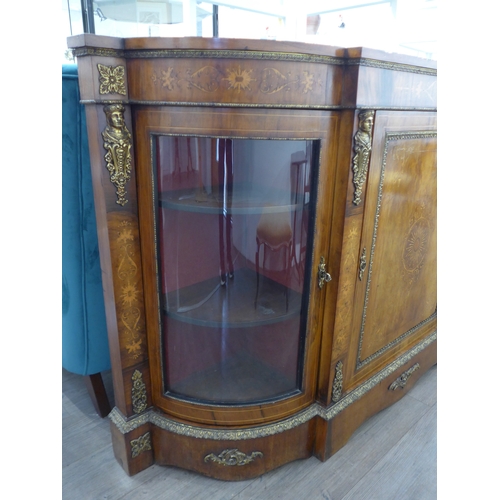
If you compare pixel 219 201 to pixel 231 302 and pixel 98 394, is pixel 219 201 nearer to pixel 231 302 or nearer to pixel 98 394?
pixel 231 302

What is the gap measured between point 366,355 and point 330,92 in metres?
0.63

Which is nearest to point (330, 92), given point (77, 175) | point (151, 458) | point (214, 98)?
point (214, 98)

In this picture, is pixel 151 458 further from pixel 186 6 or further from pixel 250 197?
pixel 186 6

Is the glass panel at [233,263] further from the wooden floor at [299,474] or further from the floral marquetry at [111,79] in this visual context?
the wooden floor at [299,474]

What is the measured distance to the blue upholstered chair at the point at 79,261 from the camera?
0.81m

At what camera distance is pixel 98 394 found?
42.3 inches

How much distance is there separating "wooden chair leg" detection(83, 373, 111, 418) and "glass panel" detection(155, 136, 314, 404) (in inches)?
12.1

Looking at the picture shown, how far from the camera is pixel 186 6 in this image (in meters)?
1.85

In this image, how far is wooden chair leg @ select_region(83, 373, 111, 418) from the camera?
1056 millimetres

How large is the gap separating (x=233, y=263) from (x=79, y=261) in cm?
36

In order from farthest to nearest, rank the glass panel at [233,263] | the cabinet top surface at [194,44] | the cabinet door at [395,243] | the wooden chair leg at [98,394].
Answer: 1. the wooden chair leg at [98,394]
2. the cabinet door at [395,243]
3. the glass panel at [233,263]
4. the cabinet top surface at [194,44]

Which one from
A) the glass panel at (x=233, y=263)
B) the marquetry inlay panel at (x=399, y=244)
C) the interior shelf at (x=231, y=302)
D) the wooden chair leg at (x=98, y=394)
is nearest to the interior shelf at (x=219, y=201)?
the glass panel at (x=233, y=263)

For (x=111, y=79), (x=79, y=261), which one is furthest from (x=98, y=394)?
(x=111, y=79)

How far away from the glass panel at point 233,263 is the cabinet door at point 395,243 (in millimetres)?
145
